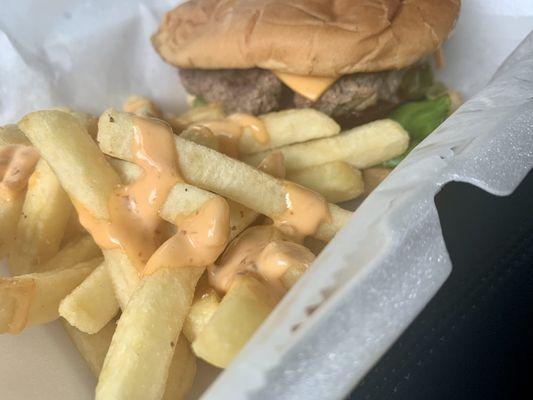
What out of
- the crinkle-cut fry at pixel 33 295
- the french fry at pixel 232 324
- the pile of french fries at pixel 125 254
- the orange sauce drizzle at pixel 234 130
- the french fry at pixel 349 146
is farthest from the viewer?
the orange sauce drizzle at pixel 234 130

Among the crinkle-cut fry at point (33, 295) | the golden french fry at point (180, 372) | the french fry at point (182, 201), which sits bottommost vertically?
the golden french fry at point (180, 372)

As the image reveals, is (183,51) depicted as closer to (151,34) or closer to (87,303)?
(151,34)

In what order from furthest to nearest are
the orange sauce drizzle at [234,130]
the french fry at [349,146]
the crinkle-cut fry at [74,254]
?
1. the orange sauce drizzle at [234,130]
2. the french fry at [349,146]
3. the crinkle-cut fry at [74,254]

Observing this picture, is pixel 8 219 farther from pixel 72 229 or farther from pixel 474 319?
pixel 474 319

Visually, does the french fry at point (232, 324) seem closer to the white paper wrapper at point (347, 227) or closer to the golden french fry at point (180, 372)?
the white paper wrapper at point (347, 227)

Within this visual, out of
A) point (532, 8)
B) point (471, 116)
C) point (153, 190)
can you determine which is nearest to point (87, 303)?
point (153, 190)

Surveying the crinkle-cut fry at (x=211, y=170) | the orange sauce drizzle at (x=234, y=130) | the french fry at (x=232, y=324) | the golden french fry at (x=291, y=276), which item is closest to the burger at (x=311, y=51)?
the orange sauce drizzle at (x=234, y=130)

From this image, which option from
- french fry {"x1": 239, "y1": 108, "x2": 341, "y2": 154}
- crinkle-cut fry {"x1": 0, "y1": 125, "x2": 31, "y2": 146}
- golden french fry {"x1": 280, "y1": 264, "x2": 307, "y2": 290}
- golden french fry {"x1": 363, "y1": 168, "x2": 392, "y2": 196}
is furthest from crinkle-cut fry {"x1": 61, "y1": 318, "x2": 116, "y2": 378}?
golden french fry {"x1": 363, "y1": 168, "x2": 392, "y2": 196}

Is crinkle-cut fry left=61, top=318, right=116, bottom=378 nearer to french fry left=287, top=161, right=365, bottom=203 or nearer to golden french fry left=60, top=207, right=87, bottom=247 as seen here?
golden french fry left=60, top=207, right=87, bottom=247
